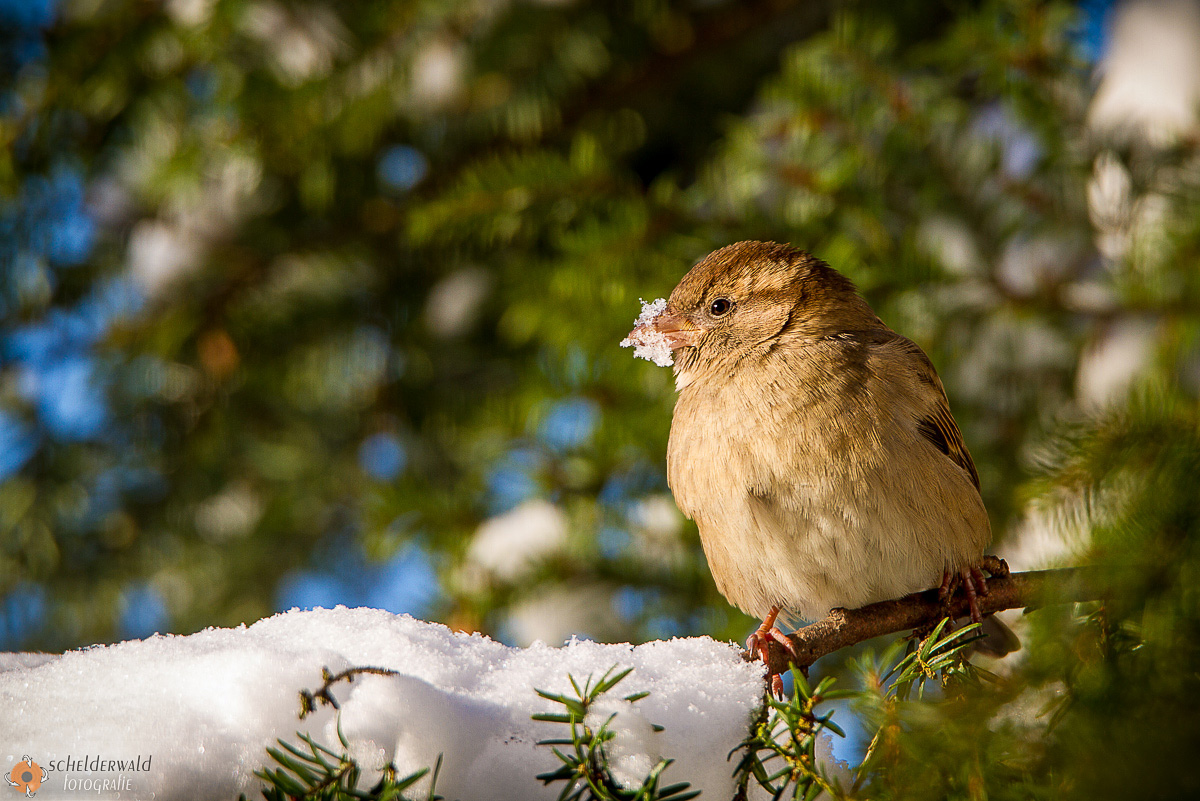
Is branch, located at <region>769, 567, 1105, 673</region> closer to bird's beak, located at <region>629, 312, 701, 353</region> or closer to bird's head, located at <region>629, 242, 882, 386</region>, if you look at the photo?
bird's head, located at <region>629, 242, 882, 386</region>

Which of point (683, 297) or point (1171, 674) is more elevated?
point (683, 297)

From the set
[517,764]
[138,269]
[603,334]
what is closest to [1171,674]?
[517,764]

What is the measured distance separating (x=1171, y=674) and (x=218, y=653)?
3.56ft

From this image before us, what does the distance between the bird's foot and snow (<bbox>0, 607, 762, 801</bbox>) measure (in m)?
0.81

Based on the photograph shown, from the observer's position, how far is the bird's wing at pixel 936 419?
214cm

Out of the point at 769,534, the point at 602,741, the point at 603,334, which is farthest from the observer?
the point at 603,334

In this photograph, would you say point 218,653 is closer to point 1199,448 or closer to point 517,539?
point 1199,448

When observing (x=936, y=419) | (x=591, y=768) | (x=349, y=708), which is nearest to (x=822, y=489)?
(x=936, y=419)

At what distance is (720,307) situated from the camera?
238 centimetres

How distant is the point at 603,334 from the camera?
265 cm

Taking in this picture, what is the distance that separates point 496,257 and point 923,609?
89.5 inches

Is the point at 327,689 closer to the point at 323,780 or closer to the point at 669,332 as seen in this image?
the point at 323,780

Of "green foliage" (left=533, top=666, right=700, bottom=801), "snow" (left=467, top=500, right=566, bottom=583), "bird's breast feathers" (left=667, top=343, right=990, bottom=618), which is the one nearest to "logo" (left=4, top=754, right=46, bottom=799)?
"green foliage" (left=533, top=666, right=700, bottom=801)

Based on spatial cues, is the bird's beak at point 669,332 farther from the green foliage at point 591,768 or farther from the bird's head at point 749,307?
the green foliage at point 591,768
